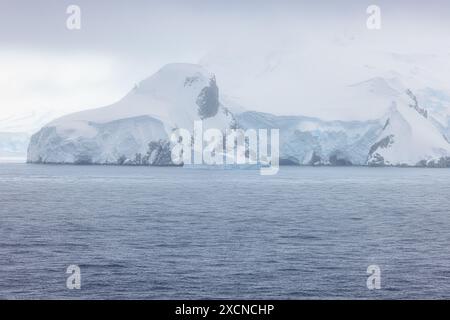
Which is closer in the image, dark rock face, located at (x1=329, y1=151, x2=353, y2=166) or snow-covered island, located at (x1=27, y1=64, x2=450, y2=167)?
snow-covered island, located at (x1=27, y1=64, x2=450, y2=167)

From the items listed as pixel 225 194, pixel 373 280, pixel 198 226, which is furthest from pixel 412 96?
pixel 373 280

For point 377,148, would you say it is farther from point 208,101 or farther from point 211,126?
point 208,101

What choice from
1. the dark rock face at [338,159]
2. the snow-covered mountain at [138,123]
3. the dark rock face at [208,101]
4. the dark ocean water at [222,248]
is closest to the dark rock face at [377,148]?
the dark rock face at [338,159]

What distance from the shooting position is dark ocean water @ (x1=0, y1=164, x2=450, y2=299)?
23266 millimetres

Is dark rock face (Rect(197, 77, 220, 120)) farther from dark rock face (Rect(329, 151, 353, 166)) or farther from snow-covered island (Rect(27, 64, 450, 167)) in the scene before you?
dark rock face (Rect(329, 151, 353, 166))

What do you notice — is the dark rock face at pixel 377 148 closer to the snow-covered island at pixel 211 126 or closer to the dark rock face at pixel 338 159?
the snow-covered island at pixel 211 126

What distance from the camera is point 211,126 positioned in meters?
164

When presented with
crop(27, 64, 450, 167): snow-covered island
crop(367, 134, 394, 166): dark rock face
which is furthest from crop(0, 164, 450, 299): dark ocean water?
crop(367, 134, 394, 166): dark rock face

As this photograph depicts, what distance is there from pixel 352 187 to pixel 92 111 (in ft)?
275

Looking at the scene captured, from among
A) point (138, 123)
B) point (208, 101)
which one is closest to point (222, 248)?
point (138, 123)

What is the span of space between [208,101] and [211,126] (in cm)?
637

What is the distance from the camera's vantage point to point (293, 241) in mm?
34938

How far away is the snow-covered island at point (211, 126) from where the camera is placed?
460 ft
